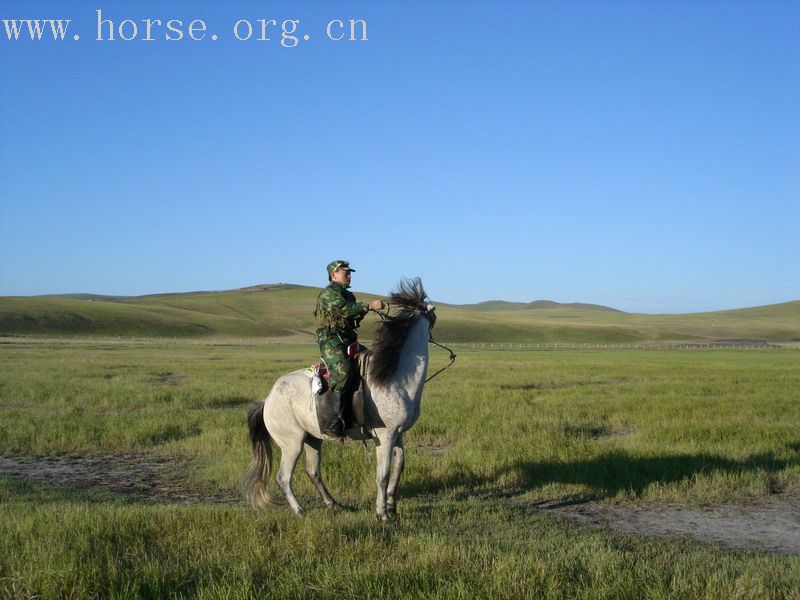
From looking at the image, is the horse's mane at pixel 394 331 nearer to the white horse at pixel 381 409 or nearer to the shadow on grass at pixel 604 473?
the white horse at pixel 381 409

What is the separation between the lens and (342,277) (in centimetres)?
795

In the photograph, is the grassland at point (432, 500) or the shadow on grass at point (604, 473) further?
the shadow on grass at point (604, 473)

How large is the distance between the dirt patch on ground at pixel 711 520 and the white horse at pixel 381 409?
94.1 inches

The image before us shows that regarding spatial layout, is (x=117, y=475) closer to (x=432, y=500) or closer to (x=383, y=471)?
(x=432, y=500)

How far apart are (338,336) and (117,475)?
546 centimetres

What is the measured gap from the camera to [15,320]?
341 feet

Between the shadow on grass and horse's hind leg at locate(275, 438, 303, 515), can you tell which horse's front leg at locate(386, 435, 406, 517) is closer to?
horse's hind leg at locate(275, 438, 303, 515)

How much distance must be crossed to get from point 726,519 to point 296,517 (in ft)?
17.5

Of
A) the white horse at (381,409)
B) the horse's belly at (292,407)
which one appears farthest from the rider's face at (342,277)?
the horse's belly at (292,407)

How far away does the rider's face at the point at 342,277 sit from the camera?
7934 mm

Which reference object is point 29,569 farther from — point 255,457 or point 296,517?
point 255,457

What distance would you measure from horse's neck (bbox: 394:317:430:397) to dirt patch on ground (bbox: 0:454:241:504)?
10.8 ft

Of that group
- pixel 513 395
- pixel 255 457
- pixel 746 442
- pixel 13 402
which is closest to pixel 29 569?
pixel 255 457

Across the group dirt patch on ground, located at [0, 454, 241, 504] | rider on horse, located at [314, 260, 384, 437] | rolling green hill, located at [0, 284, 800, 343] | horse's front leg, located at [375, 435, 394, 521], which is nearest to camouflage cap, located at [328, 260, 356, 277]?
rider on horse, located at [314, 260, 384, 437]
